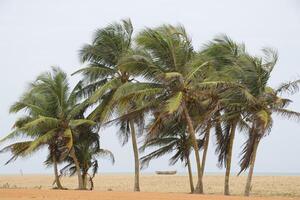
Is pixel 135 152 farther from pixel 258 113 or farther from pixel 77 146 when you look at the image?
pixel 258 113

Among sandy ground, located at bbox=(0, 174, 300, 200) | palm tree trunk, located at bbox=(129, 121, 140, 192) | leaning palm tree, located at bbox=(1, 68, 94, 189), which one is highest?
leaning palm tree, located at bbox=(1, 68, 94, 189)

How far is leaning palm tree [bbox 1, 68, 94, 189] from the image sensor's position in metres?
25.9

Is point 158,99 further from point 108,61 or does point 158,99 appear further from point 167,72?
point 108,61

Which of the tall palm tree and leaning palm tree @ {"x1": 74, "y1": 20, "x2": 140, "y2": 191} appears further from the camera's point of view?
leaning palm tree @ {"x1": 74, "y1": 20, "x2": 140, "y2": 191}

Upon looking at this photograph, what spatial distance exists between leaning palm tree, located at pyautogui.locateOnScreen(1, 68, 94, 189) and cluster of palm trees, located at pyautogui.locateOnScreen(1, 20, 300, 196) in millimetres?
56

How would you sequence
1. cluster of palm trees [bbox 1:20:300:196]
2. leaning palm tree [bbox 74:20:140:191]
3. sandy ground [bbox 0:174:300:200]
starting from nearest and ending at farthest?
sandy ground [bbox 0:174:300:200] → cluster of palm trees [bbox 1:20:300:196] → leaning palm tree [bbox 74:20:140:191]

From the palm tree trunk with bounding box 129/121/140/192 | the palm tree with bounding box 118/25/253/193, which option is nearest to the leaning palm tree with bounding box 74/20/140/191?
the palm tree trunk with bounding box 129/121/140/192

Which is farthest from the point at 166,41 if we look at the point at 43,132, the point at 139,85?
the point at 43,132

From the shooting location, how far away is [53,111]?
88.8ft

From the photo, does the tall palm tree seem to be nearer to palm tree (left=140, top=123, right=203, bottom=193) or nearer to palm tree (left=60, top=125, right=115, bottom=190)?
palm tree (left=140, top=123, right=203, bottom=193)

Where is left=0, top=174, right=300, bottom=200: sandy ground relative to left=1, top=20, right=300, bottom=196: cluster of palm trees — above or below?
below

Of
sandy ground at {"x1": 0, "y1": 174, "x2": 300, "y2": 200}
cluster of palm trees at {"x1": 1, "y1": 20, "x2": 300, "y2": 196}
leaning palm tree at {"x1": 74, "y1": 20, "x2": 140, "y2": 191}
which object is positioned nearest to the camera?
sandy ground at {"x1": 0, "y1": 174, "x2": 300, "y2": 200}

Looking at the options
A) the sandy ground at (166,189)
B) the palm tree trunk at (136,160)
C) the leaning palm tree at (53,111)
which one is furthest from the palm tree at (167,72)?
the leaning palm tree at (53,111)

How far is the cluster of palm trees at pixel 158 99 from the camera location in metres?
20.8
